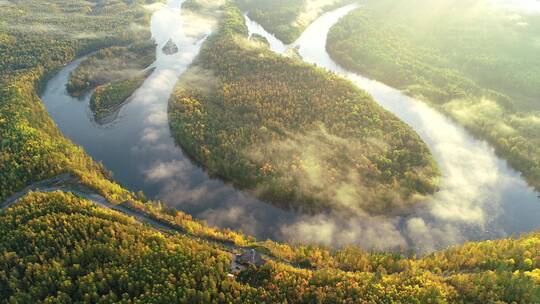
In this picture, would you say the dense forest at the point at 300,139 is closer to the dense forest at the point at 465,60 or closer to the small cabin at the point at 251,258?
the small cabin at the point at 251,258

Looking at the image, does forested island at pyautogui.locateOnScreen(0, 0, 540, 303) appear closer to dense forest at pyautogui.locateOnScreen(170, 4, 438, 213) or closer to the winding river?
the winding river

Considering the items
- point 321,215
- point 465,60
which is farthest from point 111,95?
point 465,60

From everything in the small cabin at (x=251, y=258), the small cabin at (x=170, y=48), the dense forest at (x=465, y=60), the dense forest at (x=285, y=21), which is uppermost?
the dense forest at (x=465, y=60)

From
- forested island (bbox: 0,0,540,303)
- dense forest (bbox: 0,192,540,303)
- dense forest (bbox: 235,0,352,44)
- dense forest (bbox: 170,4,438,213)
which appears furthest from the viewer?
dense forest (bbox: 235,0,352,44)

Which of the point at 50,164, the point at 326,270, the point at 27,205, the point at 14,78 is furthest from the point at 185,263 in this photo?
the point at 14,78

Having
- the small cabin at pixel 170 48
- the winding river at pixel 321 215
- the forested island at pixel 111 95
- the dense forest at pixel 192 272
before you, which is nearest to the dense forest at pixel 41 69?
the winding river at pixel 321 215

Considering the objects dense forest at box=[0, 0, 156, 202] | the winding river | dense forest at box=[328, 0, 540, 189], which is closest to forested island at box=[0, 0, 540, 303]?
dense forest at box=[0, 0, 156, 202]
